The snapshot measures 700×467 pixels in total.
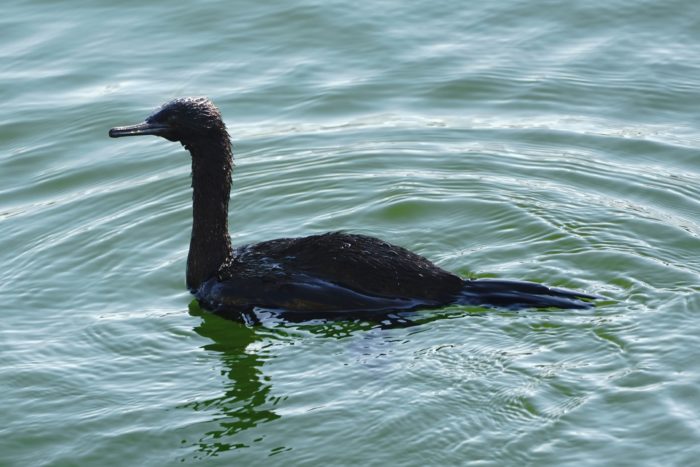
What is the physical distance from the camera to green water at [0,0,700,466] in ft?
25.7

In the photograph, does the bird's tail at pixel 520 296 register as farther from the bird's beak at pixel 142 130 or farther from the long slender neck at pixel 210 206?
the bird's beak at pixel 142 130

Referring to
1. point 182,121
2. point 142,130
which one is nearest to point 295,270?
point 182,121

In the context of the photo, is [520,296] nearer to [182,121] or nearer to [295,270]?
[295,270]

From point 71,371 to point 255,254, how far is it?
157 centimetres

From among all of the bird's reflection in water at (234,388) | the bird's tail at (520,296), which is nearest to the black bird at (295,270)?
the bird's tail at (520,296)

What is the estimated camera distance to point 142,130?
30.5ft

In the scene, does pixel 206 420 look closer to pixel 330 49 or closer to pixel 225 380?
pixel 225 380

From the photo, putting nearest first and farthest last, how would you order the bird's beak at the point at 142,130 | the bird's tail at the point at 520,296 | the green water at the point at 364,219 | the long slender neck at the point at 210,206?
the green water at the point at 364,219, the bird's tail at the point at 520,296, the bird's beak at the point at 142,130, the long slender neck at the point at 210,206

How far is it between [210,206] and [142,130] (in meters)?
0.76

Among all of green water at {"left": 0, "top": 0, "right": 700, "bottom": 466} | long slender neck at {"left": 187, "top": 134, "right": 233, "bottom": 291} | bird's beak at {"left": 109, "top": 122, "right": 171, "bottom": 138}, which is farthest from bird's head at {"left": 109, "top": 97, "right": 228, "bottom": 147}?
green water at {"left": 0, "top": 0, "right": 700, "bottom": 466}

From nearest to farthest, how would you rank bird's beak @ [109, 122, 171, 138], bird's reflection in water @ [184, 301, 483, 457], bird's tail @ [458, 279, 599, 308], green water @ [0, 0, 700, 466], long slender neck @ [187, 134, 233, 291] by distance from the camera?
green water @ [0, 0, 700, 466] < bird's reflection in water @ [184, 301, 483, 457] < bird's tail @ [458, 279, 599, 308] < bird's beak @ [109, 122, 171, 138] < long slender neck @ [187, 134, 233, 291]

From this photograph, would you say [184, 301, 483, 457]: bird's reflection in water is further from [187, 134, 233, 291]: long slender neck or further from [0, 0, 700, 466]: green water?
[187, 134, 233, 291]: long slender neck

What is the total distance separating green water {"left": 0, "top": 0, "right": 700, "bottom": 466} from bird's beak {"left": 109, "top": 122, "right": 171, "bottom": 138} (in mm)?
1252

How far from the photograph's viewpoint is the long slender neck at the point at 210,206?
9.49 metres
